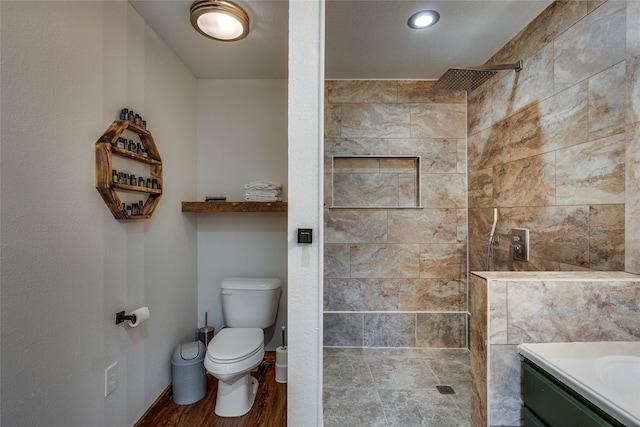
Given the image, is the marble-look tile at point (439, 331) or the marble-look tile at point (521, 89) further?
the marble-look tile at point (439, 331)

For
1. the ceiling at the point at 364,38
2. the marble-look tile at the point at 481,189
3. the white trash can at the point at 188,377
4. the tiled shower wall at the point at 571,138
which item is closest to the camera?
the tiled shower wall at the point at 571,138

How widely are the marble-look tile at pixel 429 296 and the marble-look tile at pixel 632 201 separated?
1.39m

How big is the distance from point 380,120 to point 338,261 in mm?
1368

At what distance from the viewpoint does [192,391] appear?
1.87 meters

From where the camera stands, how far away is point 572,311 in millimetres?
1093

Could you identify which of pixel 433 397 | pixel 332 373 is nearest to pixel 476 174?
pixel 433 397

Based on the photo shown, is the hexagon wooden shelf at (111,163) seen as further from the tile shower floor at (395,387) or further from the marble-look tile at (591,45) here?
the marble-look tile at (591,45)

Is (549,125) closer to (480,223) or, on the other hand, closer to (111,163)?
(480,223)

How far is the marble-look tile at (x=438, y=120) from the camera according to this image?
252 cm

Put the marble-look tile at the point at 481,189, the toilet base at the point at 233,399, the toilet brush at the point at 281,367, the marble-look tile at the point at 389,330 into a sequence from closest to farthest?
the toilet base at the point at 233,399 → the toilet brush at the point at 281,367 → the marble-look tile at the point at 481,189 → the marble-look tile at the point at 389,330

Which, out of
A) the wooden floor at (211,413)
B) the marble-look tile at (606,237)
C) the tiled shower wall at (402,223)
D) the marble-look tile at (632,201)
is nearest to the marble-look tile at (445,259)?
the tiled shower wall at (402,223)

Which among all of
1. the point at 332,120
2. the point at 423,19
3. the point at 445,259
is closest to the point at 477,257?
the point at 445,259

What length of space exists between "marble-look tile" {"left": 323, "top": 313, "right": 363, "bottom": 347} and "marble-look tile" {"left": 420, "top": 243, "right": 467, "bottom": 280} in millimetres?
808

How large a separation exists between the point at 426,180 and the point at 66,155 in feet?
8.18
